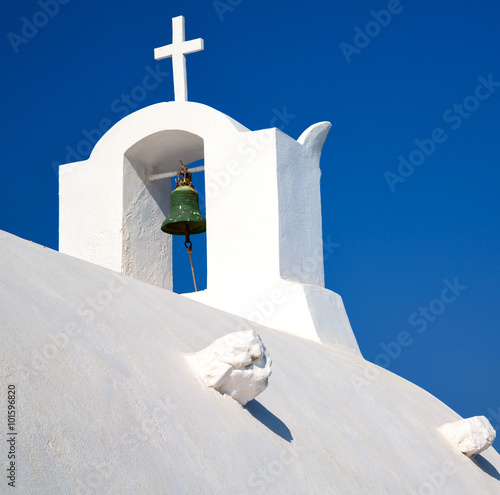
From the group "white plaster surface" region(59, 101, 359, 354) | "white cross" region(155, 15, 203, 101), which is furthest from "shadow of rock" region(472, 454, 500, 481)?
"white cross" region(155, 15, 203, 101)

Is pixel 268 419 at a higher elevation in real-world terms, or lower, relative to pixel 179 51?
lower

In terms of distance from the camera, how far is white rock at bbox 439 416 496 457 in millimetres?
5488

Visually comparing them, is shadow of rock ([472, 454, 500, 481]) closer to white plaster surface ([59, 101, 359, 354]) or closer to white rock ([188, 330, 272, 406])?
white plaster surface ([59, 101, 359, 354])

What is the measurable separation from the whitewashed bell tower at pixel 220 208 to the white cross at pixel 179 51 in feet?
0.03

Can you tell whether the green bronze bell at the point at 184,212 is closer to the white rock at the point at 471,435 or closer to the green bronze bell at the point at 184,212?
the green bronze bell at the point at 184,212

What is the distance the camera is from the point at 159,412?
3098 millimetres

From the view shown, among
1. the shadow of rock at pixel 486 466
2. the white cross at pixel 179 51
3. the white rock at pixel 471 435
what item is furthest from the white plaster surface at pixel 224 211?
the shadow of rock at pixel 486 466

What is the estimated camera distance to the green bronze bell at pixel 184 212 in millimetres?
6957

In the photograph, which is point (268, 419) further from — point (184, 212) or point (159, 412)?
point (184, 212)

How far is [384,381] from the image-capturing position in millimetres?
6000

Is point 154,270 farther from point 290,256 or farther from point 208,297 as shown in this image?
point 290,256

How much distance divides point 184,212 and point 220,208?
0.31m

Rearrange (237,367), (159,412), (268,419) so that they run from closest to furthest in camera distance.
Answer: (159,412) < (237,367) < (268,419)

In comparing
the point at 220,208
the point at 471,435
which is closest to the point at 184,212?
the point at 220,208
